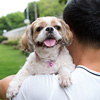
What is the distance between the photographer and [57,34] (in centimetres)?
208

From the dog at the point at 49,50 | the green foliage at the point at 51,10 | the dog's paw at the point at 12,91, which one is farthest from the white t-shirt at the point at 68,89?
the green foliage at the point at 51,10

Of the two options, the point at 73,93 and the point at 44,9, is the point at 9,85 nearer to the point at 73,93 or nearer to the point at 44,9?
the point at 73,93

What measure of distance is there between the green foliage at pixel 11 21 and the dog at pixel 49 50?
70.0 meters

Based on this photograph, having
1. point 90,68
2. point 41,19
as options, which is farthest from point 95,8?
point 41,19

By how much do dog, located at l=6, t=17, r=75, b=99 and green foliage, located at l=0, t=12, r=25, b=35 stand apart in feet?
230

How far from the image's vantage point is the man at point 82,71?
4.25ft

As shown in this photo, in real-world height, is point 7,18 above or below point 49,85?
below

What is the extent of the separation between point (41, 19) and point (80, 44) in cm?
80

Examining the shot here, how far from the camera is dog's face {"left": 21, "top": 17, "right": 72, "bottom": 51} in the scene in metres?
2.05

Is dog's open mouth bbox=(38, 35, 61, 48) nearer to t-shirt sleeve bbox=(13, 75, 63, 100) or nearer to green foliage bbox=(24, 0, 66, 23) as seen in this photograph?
t-shirt sleeve bbox=(13, 75, 63, 100)

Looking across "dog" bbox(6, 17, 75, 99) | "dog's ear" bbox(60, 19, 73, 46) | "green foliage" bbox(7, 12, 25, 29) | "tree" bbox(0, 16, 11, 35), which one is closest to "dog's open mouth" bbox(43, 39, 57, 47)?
"dog" bbox(6, 17, 75, 99)

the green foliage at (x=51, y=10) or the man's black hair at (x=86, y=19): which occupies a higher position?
the man's black hair at (x=86, y=19)

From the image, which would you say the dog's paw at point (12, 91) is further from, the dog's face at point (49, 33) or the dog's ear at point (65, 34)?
the dog's ear at point (65, 34)

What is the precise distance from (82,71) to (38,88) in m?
0.39
